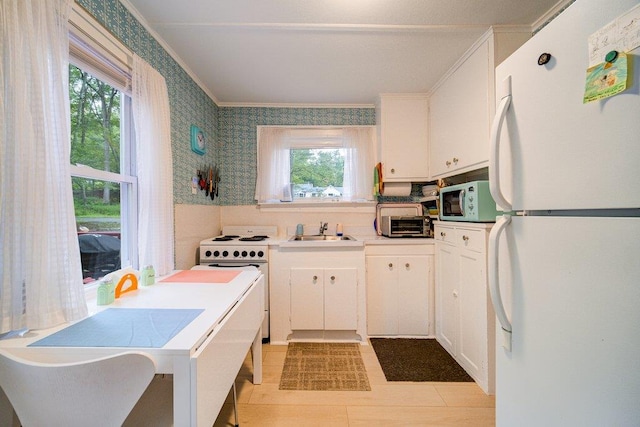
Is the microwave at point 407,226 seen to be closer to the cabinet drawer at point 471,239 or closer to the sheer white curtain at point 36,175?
the cabinet drawer at point 471,239

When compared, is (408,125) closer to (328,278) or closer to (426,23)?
(426,23)

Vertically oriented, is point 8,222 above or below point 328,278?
above

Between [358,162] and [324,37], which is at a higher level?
[324,37]

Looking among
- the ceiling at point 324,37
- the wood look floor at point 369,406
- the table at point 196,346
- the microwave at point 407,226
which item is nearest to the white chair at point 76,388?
the table at point 196,346

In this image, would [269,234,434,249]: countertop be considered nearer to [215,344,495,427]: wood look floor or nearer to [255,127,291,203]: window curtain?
[255,127,291,203]: window curtain

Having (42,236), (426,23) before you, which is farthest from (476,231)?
(42,236)

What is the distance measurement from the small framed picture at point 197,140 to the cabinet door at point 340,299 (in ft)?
5.31

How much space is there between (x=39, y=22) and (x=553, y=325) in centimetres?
202

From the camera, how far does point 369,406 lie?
1.61 m

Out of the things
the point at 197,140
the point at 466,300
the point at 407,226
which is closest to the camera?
the point at 466,300

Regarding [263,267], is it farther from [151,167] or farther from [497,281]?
[497,281]

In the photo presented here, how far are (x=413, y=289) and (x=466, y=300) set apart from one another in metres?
0.57

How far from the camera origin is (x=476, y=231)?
1.79 metres

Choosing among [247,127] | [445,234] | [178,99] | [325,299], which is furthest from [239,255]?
[445,234]
